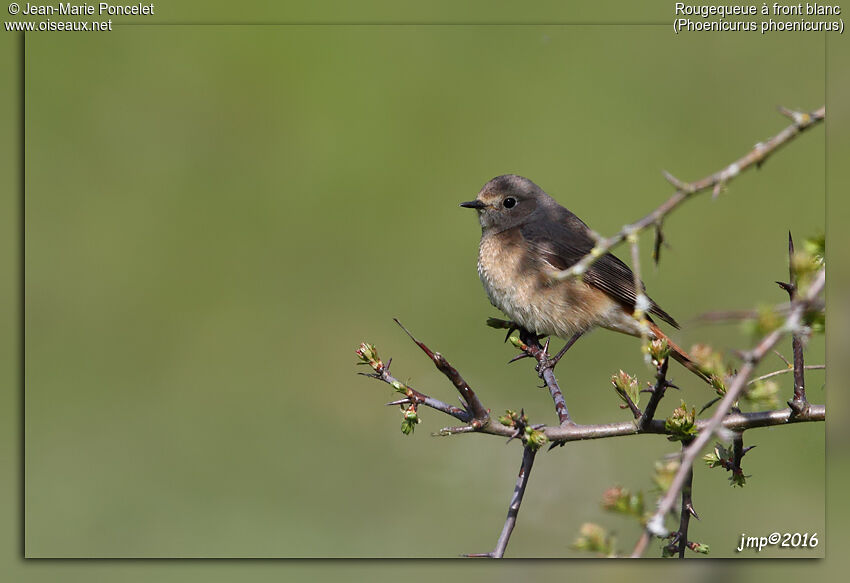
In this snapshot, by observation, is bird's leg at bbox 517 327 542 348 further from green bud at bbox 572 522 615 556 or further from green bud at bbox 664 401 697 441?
green bud at bbox 572 522 615 556

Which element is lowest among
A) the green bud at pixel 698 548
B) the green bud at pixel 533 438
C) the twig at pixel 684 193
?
the green bud at pixel 698 548

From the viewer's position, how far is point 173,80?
909cm

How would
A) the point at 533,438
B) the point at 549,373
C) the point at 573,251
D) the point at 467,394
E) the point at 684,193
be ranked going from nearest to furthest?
the point at 684,193, the point at 467,394, the point at 533,438, the point at 549,373, the point at 573,251

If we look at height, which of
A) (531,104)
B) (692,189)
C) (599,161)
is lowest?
(692,189)

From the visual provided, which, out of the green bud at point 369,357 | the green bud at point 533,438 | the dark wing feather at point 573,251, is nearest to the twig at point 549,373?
the green bud at point 533,438

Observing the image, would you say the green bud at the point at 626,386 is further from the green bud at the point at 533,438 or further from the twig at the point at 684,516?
the green bud at the point at 533,438

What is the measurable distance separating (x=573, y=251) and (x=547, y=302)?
0.59 m

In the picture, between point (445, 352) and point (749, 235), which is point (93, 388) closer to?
point (445, 352)

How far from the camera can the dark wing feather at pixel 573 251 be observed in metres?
5.74

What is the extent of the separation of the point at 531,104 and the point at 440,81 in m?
0.94

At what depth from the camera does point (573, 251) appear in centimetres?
602

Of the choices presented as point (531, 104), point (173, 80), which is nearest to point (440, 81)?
point (531, 104)

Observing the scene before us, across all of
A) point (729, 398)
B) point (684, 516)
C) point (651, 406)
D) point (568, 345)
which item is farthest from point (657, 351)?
point (568, 345)

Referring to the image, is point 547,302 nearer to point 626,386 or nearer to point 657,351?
point 626,386
